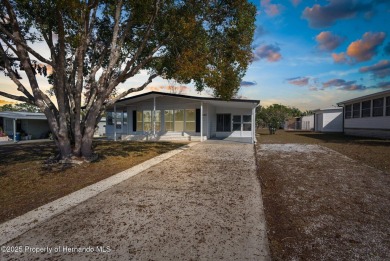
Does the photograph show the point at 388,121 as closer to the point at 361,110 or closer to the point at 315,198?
the point at 361,110

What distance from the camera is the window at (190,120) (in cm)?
1949

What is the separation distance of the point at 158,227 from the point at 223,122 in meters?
19.1

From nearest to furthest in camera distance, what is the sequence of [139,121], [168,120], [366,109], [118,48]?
[118,48], [168,120], [139,121], [366,109]

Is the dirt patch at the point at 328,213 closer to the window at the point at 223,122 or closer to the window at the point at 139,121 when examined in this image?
the window at the point at 223,122

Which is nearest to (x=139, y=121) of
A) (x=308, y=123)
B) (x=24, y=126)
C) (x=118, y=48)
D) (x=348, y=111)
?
(x=118, y=48)

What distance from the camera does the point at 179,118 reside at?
66.1 ft

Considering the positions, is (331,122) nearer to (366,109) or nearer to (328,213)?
(366,109)

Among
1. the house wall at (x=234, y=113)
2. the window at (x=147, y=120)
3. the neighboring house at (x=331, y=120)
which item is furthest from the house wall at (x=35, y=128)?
the neighboring house at (x=331, y=120)

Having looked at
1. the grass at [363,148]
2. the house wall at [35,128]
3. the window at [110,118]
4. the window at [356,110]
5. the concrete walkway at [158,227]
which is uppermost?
the window at [356,110]

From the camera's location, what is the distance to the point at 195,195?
549 cm

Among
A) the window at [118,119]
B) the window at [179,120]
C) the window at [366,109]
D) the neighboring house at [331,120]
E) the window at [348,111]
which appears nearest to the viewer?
the window at [179,120]

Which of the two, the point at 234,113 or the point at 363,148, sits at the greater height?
the point at 234,113

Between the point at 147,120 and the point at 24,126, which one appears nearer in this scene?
the point at 147,120

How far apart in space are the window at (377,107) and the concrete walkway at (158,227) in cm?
2159
